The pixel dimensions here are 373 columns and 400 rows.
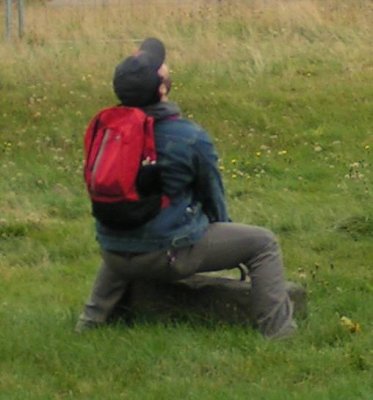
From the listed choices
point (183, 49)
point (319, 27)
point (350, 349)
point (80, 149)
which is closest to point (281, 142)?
point (80, 149)

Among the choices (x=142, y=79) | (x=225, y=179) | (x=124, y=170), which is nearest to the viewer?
(x=124, y=170)

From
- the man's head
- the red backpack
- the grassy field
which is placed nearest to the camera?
the grassy field

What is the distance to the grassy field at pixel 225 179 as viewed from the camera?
5656 mm

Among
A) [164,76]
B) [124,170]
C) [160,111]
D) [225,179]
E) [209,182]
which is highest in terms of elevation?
[164,76]

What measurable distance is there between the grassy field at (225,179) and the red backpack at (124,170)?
627 mm

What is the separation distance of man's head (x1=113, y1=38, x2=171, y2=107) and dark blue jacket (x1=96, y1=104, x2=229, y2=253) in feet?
0.27

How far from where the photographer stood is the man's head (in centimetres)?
593

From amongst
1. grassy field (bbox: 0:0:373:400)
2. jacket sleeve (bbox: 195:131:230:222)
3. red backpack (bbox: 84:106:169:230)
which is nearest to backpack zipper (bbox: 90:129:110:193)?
red backpack (bbox: 84:106:169:230)

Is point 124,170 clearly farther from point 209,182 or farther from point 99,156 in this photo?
point 209,182

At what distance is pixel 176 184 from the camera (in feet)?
19.6

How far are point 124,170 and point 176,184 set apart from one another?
0.30 metres

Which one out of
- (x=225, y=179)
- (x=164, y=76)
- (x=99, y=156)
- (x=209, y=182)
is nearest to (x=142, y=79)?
(x=164, y=76)

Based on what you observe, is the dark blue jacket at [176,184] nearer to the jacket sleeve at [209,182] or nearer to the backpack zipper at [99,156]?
the jacket sleeve at [209,182]

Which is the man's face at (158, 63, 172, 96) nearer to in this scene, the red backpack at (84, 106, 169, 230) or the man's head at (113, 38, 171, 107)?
the man's head at (113, 38, 171, 107)
